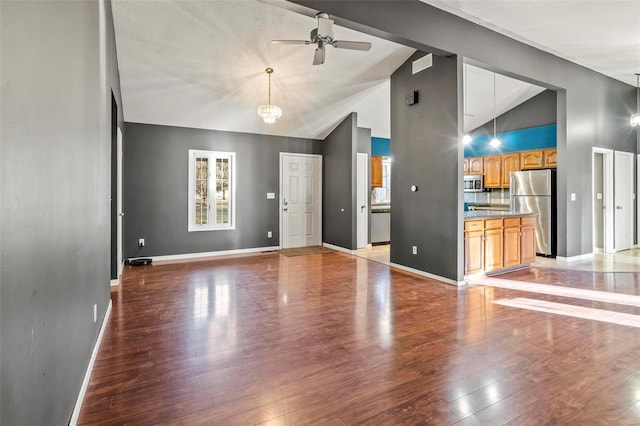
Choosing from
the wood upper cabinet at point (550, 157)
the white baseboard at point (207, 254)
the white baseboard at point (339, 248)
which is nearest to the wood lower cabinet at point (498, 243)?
the wood upper cabinet at point (550, 157)

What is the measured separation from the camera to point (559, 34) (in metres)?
5.07

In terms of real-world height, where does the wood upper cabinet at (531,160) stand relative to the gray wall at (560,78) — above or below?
below

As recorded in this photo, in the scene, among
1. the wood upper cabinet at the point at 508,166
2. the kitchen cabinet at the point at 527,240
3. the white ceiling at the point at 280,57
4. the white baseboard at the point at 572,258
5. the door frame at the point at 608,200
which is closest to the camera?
the white ceiling at the point at 280,57

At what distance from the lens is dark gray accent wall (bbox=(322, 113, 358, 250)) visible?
7160 mm

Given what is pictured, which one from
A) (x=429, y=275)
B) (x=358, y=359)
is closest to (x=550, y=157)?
(x=429, y=275)

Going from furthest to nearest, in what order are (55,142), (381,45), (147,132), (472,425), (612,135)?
(612,135)
(147,132)
(381,45)
(472,425)
(55,142)

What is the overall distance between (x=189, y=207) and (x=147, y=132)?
1572 mm

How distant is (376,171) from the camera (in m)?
8.42

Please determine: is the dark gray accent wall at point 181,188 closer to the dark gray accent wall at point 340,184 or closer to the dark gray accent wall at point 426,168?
the dark gray accent wall at point 340,184

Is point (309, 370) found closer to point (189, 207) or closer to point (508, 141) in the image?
point (189, 207)

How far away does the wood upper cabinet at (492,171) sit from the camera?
804 cm

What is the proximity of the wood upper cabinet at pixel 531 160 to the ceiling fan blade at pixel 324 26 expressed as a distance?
5.60 metres

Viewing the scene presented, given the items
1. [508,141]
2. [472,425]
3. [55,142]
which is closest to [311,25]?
[55,142]

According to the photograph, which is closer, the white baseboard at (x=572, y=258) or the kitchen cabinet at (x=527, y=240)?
the kitchen cabinet at (x=527, y=240)
